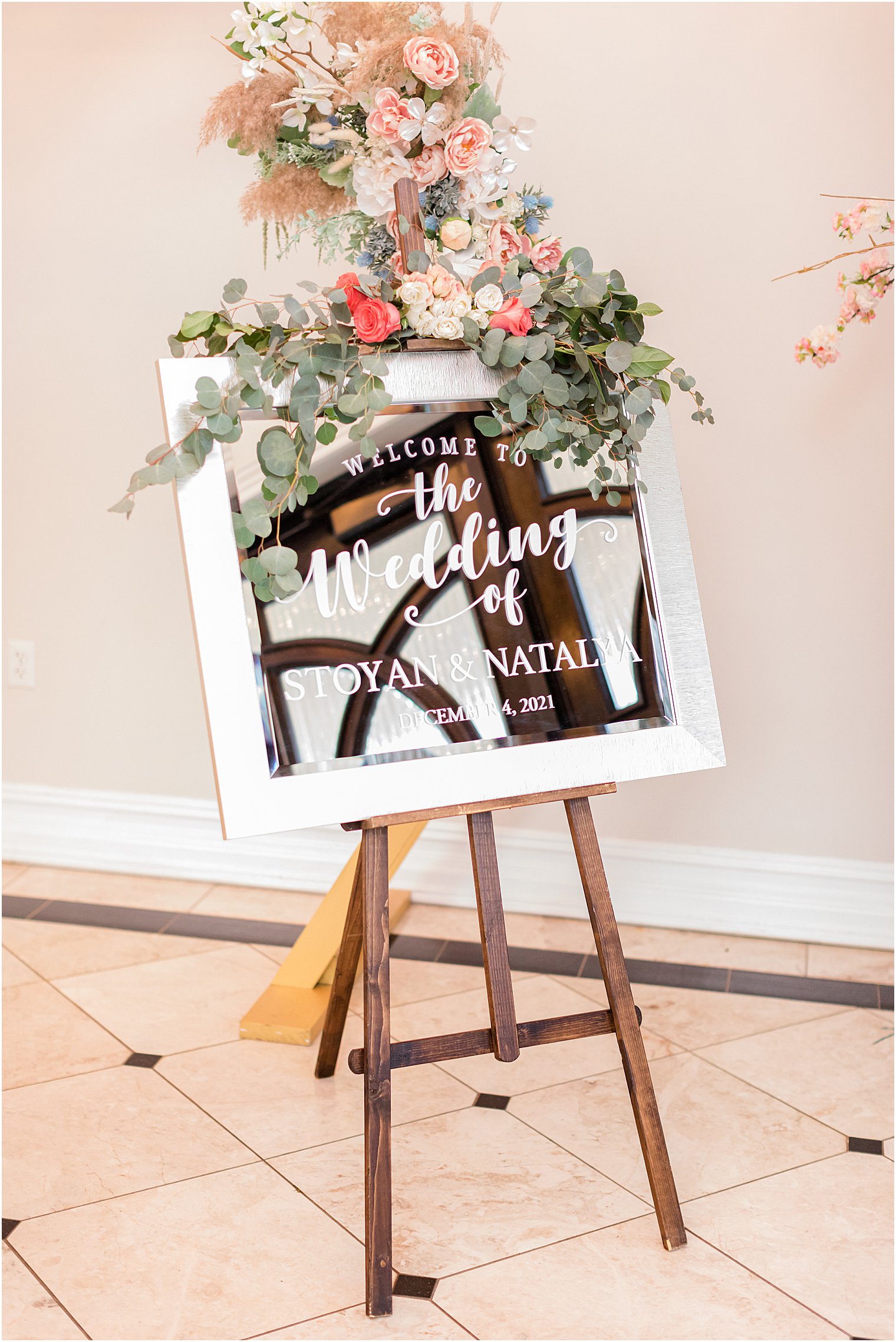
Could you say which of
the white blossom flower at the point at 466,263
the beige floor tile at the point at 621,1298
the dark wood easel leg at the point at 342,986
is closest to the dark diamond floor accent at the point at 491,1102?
the dark wood easel leg at the point at 342,986

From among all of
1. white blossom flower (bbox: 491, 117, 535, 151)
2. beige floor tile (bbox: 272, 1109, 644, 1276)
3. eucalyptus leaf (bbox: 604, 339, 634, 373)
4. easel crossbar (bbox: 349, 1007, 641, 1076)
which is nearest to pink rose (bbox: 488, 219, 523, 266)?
white blossom flower (bbox: 491, 117, 535, 151)

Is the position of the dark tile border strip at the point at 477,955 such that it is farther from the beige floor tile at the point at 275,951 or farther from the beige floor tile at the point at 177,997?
the beige floor tile at the point at 177,997

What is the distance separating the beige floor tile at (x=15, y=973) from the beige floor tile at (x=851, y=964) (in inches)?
67.6

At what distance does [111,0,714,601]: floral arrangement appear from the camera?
143 cm

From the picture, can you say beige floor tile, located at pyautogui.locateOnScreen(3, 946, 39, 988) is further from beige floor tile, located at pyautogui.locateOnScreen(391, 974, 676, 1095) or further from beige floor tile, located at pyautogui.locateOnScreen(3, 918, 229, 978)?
beige floor tile, located at pyautogui.locateOnScreen(391, 974, 676, 1095)

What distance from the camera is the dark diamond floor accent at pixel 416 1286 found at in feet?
5.12

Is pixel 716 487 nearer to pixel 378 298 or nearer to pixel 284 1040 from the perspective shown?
pixel 378 298

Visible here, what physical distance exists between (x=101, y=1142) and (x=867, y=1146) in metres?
1.28

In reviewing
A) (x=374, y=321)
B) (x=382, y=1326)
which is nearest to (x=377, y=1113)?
(x=382, y=1326)

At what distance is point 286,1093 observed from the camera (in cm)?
207

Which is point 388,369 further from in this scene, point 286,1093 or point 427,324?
point 286,1093

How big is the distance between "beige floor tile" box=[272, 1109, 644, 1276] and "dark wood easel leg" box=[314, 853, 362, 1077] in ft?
0.64

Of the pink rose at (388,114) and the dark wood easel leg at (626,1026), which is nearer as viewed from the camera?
the pink rose at (388,114)

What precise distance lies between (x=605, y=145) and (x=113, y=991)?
2.16 metres
